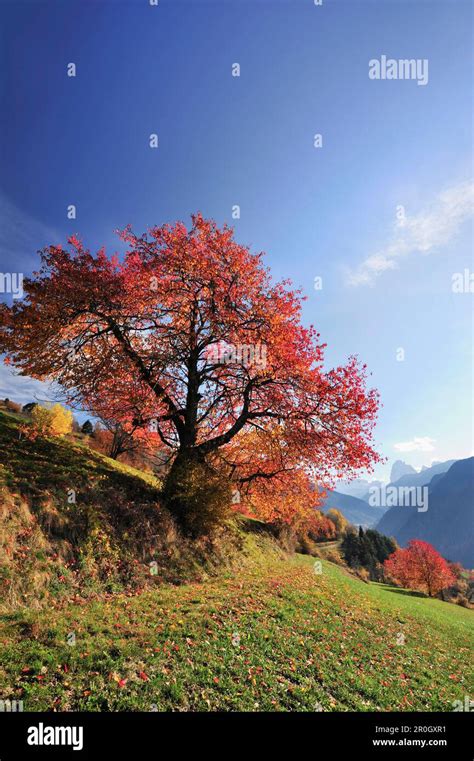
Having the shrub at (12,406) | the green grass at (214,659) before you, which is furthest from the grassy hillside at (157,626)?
the shrub at (12,406)

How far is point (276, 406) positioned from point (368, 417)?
4.77m

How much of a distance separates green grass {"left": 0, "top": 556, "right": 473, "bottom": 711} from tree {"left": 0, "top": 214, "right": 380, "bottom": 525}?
7226 mm

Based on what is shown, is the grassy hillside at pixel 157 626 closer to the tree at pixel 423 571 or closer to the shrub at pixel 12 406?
the tree at pixel 423 571

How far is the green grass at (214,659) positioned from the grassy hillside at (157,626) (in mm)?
33

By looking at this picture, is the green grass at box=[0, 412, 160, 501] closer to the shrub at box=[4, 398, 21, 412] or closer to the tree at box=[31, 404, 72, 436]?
the tree at box=[31, 404, 72, 436]

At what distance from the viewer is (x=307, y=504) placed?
71.4 feet

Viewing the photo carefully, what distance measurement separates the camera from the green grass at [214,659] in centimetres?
569

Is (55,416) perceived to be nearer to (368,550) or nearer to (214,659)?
(214,659)

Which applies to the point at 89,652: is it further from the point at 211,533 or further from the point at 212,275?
the point at 212,275

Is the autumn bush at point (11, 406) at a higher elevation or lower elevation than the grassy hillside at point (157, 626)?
higher

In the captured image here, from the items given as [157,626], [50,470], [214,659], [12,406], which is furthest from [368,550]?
[214,659]

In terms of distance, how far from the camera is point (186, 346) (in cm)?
1838
